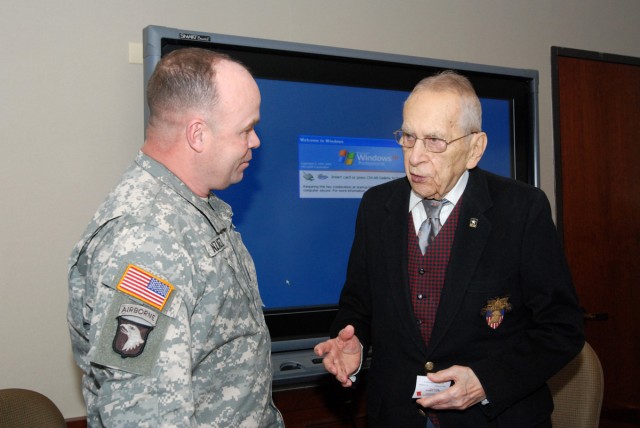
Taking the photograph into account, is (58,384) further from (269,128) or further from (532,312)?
(532,312)

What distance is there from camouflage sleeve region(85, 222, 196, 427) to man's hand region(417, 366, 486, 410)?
57 cm

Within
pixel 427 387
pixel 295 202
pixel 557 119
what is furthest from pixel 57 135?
pixel 557 119

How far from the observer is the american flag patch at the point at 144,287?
1077 mm

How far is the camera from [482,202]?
1.55 m

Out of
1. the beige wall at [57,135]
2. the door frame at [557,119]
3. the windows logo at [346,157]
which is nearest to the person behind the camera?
the beige wall at [57,135]

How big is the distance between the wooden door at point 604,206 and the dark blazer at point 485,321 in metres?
1.85

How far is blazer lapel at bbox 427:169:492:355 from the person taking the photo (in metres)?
1.48

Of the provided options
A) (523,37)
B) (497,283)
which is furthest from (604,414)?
(497,283)

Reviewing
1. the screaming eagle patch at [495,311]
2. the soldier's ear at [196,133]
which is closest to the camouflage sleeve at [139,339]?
the soldier's ear at [196,133]

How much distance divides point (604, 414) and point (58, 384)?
281 centimetres

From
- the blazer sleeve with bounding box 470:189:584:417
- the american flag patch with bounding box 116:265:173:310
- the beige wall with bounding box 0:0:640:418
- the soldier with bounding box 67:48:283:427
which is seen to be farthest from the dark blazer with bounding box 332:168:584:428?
the beige wall with bounding box 0:0:640:418

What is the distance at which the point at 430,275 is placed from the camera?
1551 mm

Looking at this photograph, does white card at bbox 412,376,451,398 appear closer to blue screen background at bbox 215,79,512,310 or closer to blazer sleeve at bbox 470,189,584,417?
blazer sleeve at bbox 470,189,584,417

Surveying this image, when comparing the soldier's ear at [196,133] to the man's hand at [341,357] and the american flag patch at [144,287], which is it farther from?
the man's hand at [341,357]
